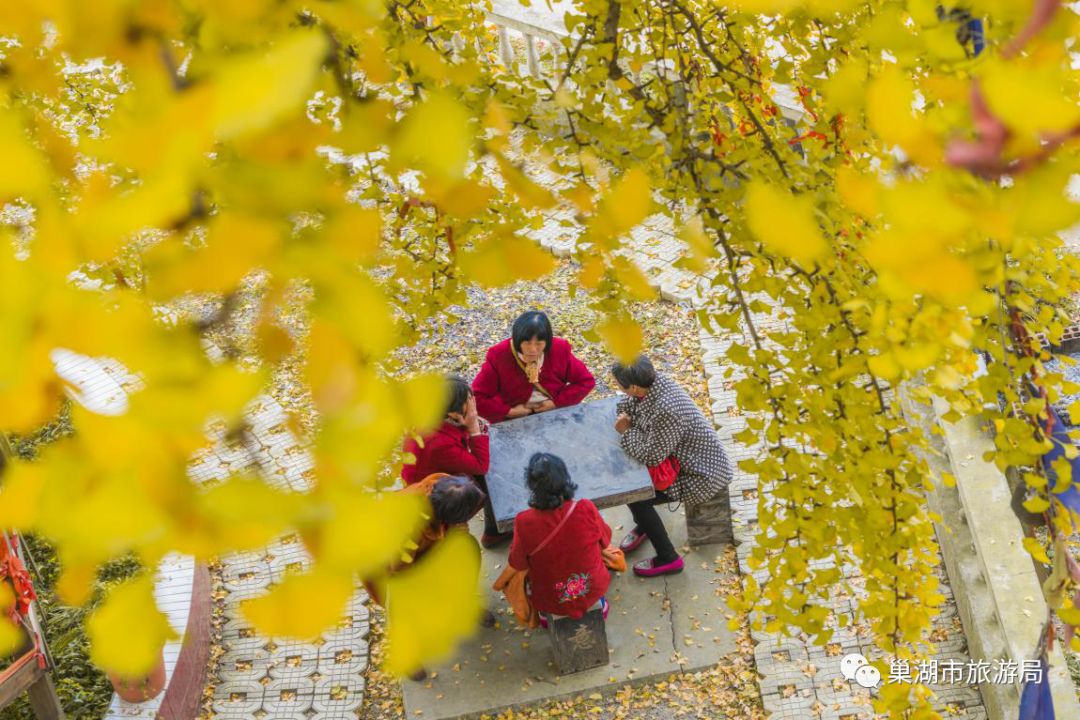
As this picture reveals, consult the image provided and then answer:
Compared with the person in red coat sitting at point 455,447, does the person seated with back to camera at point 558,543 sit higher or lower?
lower

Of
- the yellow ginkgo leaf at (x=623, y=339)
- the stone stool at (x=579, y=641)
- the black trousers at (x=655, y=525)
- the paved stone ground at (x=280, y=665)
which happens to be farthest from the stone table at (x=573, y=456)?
the yellow ginkgo leaf at (x=623, y=339)

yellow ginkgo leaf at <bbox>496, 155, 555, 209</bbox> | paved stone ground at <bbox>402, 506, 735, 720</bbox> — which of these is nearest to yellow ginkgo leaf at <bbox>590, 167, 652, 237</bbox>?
yellow ginkgo leaf at <bbox>496, 155, 555, 209</bbox>

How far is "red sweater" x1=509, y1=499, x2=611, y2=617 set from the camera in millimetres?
3410

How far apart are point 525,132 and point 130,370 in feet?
3.67

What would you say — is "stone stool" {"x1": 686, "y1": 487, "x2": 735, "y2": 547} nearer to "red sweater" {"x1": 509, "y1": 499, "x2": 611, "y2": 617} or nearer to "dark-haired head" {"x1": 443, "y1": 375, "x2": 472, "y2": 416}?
"red sweater" {"x1": 509, "y1": 499, "x2": 611, "y2": 617}

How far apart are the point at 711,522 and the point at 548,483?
1.04 m

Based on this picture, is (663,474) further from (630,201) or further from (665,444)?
(630,201)

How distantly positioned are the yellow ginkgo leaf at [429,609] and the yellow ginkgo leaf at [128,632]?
0.52 ft

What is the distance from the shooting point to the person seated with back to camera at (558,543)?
3400mm

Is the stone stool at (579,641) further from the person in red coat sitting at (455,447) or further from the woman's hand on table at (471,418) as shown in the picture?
the woman's hand on table at (471,418)

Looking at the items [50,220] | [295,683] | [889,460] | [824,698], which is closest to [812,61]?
[889,460]

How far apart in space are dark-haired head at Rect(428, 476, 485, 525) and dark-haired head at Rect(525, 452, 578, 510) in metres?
0.22

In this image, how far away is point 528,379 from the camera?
4.31 m

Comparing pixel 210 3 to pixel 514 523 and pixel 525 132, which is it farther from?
pixel 514 523
